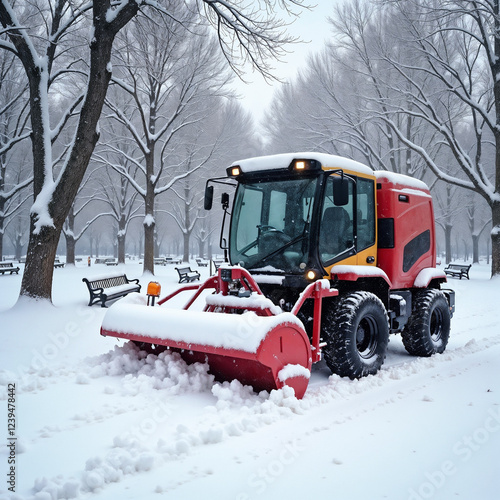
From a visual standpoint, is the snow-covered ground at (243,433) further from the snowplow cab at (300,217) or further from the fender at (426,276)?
the snowplow cab at (300,217)

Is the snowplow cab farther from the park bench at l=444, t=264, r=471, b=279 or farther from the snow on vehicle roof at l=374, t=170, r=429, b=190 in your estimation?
the park bench at l=444, t=264, r=471, b=279

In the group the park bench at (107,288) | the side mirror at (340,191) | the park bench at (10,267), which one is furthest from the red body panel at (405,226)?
the park bench at (10,267)

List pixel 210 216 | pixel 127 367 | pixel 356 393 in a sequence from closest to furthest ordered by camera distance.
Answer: pixel 356 393
pixel 127 367
pixel 210 216

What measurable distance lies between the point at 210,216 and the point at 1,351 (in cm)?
2985

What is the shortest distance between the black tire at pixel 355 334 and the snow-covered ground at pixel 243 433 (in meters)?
0.18

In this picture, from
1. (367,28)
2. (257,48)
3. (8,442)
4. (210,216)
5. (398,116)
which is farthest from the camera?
(210,216)

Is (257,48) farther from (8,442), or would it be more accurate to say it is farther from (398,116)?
(398,116)

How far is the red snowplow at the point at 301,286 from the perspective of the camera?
4047 millimetres

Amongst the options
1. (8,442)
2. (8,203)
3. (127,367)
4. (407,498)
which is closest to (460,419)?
(407,498)

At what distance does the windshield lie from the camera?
4.91 meters

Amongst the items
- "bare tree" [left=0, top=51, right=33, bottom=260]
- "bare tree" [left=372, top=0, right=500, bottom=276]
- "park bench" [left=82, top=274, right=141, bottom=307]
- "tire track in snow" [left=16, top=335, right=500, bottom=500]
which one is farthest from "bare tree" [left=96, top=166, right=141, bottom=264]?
"tire track in snow" [left=16, top=335, right=500, bottom=500]

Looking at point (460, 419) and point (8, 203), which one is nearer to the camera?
point (460, 419)

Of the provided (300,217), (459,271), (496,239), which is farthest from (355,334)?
(459,271)

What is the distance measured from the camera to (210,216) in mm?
35719
